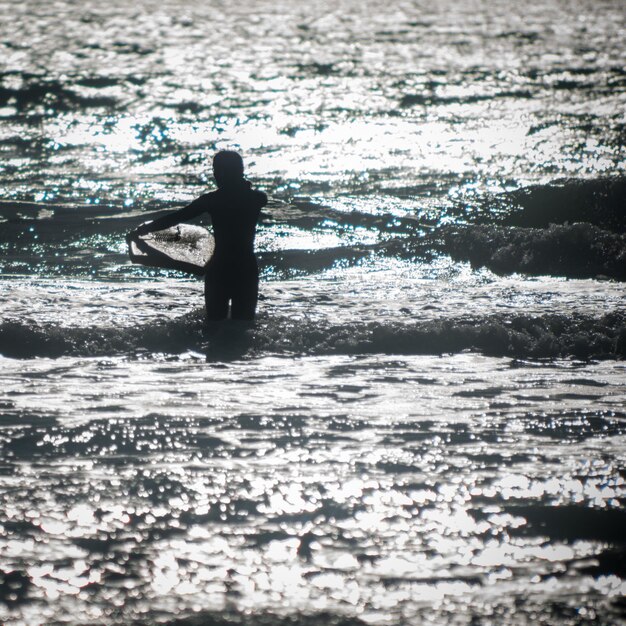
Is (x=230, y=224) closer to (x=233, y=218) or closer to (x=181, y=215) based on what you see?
(x=233, y=218)

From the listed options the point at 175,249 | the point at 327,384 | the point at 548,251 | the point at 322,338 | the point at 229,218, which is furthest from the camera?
the point at 548,251

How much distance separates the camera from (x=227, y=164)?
8.80 meters

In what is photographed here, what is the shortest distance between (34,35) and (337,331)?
2963 cm

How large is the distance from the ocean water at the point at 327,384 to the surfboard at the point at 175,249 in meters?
0.61

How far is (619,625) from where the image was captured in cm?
406

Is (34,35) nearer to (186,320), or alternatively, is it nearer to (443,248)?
(443,248)

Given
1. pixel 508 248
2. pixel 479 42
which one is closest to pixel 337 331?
pixel 508 248

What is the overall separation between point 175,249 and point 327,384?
2.67 meters

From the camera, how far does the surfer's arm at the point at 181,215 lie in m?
8.73

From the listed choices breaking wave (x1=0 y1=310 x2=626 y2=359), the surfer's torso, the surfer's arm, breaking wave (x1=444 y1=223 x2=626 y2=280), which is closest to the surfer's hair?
the surfer's torso

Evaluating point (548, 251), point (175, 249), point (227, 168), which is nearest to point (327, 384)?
point (227, 168)

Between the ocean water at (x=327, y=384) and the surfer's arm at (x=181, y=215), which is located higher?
the surfer's arm at (x=181, y=215)

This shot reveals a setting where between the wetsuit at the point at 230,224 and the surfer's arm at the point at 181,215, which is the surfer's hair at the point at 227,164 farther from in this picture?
the surfer's arm at the point at 181,215

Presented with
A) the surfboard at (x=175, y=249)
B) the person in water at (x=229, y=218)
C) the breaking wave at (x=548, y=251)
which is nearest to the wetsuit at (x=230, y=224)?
the person in water at (x=229, y=218)
